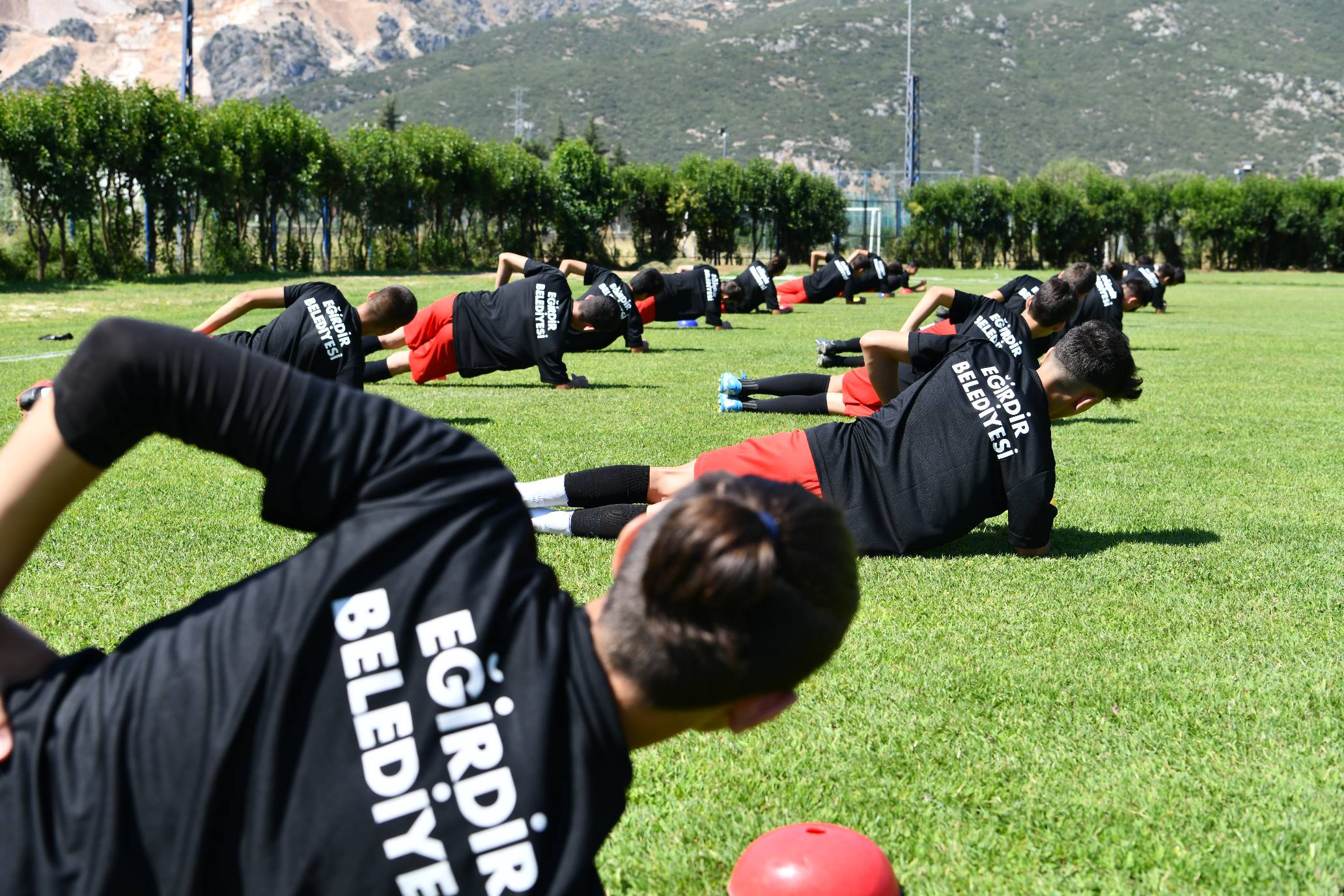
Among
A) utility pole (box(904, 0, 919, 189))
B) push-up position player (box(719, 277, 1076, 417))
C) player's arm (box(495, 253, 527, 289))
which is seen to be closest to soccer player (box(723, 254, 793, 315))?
player's arm (box(495, 253, 527, 289))

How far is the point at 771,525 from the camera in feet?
4.99

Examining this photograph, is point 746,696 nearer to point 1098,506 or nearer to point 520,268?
point 1098,506

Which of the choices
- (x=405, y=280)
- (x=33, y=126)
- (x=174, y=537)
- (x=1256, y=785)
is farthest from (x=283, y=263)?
(x=1256, y=785)

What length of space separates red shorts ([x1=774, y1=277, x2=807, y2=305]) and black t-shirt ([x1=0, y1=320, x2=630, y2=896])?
2254cm

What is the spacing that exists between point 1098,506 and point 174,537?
517cm

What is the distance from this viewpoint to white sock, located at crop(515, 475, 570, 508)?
5930 mm

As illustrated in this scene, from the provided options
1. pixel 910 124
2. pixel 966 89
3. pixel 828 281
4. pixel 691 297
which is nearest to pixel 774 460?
pixel 691 297

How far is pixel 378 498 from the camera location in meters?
1.64

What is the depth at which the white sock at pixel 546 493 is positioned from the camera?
5.93 meters

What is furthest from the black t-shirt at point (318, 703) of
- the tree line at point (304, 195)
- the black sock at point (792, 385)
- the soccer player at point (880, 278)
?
the tree line at point (304, 195)

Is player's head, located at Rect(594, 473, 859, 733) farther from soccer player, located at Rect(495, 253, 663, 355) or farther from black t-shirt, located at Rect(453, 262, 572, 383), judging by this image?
soccer player, located at Rect(495, 253, 663, 355)

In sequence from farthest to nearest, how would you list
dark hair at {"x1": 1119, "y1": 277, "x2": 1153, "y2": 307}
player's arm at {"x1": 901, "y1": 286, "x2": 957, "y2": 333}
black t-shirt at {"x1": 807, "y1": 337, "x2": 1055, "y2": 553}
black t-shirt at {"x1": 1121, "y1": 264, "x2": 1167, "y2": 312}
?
black t-shirt at {"x1": 1121, "y1": 264, "x2": 1167, "y2": 312}
dark hair at {"x1": 1119, "y1": 277, "x2": 1153, "y2": 307}
player's arm at {"x1": 901, "y1": 286, "x2": 957, "y2": 333}
black t-shirt at {"x1": 807, "y1": 337, "x2": 1055, "y2": 553}

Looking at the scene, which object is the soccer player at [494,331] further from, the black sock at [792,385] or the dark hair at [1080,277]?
the dark hair at [1080,277]

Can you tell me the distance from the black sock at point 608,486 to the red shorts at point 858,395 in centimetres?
355
